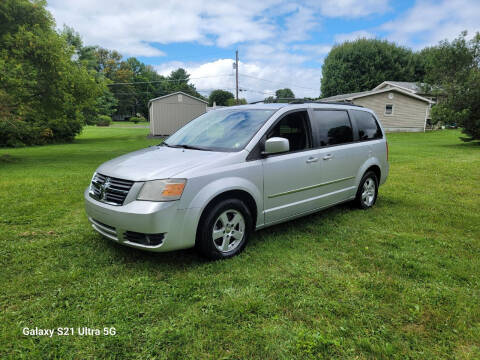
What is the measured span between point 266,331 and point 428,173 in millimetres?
8864

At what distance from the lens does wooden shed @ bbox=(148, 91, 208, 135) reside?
90.5 ft

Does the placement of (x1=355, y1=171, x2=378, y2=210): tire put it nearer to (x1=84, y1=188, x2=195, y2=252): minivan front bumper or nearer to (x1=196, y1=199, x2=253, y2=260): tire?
(x1=196, y1=199, x2=253, y2=260): tire

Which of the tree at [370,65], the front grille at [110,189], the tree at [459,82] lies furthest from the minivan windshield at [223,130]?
the tree at [370,65]

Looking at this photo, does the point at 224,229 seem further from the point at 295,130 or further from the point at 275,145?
the point at 295,130

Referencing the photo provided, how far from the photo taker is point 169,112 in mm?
27844

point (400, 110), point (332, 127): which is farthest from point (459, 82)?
point (332, 127)

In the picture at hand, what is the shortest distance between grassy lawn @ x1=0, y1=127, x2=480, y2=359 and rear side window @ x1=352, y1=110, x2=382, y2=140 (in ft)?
5.07

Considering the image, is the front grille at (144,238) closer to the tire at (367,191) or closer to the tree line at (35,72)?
the tire at (367,191)

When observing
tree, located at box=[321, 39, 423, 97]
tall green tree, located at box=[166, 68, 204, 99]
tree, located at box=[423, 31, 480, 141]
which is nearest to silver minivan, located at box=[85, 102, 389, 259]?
tree, located at box=[423, 31, 480, 141]

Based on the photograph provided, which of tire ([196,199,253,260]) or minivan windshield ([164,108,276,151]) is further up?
minivan windshield ([164,108,276,151])

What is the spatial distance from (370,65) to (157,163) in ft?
166

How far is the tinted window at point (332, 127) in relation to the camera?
184 inches

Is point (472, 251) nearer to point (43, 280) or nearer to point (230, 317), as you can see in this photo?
point (230, 317)

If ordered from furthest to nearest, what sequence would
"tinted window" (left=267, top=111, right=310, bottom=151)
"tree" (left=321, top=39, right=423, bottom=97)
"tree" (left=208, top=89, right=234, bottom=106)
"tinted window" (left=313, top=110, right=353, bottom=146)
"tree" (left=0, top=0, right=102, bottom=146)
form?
1. "tree" (left=208, top=89, right=234, bottom=106)
2. "tree" (left=321, top=39, right=423, bottom=97)
3. "tree" (left=0, top=0, right=102, bottom=146)
4. "tinted window" (left=313, top=110, right=353, bottom=146)
5. "tinted window" (left=267, top=111, right=310, bottom=151)
